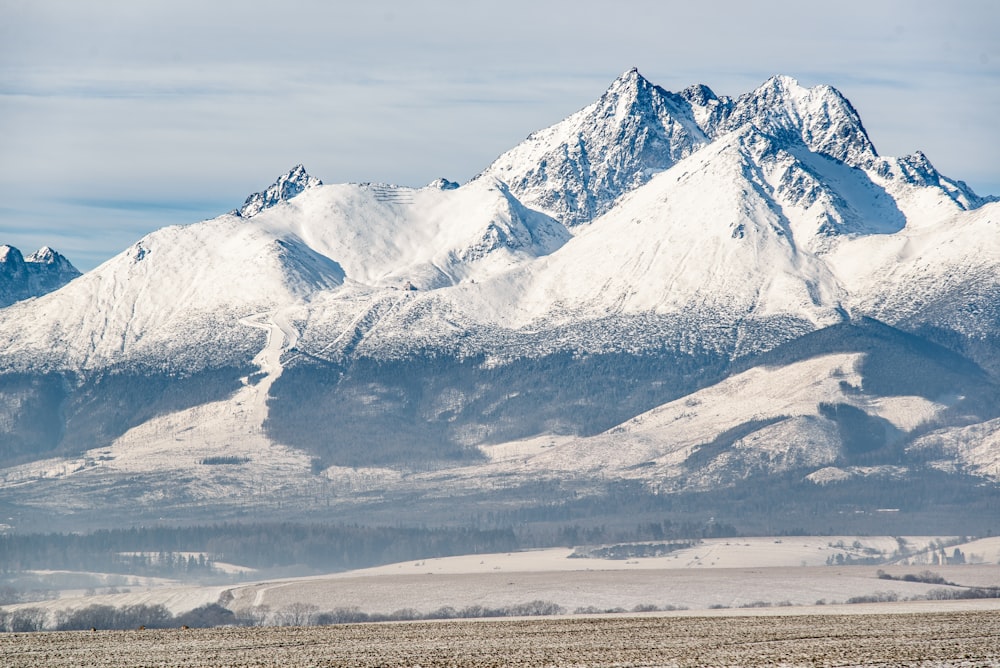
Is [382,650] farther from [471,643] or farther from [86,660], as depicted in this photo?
[86,660]

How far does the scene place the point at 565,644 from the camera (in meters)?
154

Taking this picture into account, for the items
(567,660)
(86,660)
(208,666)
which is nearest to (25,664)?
(86,660)

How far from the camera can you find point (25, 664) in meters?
144

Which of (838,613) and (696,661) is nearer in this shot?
(696,661)

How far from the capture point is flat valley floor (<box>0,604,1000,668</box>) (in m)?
140

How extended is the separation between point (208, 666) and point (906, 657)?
5962 cm

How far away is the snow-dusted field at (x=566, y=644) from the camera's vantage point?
5507 inches

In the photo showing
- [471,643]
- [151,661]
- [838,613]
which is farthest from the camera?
[838,613]

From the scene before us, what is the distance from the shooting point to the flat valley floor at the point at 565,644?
139875mm

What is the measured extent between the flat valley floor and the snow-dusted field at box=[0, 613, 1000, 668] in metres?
0.10

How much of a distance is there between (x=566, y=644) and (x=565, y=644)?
3.7 inches

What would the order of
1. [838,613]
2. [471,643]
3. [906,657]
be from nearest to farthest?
[906,657], [471,643], [838,613]

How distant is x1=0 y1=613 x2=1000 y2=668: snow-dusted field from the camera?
140 m

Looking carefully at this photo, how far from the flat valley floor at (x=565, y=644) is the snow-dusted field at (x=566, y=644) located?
0.32ft
